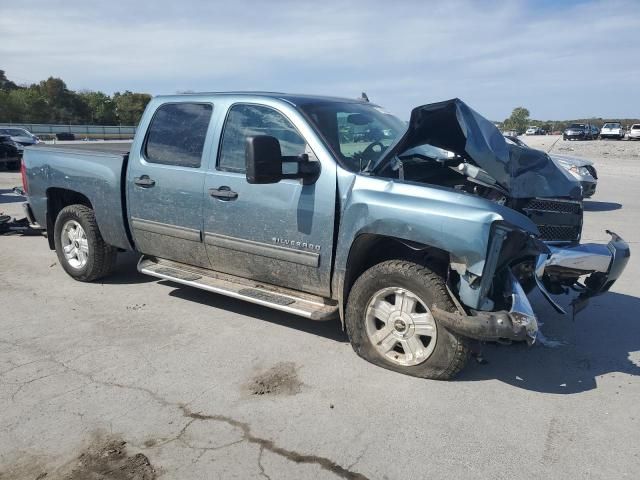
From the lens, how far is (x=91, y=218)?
5.73m

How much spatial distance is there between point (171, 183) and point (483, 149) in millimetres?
2674

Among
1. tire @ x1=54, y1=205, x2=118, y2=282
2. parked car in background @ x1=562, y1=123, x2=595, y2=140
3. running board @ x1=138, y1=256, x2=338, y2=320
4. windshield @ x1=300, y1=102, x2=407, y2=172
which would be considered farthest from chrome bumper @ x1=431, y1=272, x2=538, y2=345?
parked car in background @ x1=562, y1=123, x2=595, y2=140

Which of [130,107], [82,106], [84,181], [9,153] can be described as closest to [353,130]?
[84,181]

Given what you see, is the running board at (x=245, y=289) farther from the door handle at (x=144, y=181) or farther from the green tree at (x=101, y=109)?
the green tree at (x=101, y=109)

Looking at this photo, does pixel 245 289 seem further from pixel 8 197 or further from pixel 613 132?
pixel 613 132

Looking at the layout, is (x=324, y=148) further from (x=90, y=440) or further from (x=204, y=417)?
(x=90, y=440)

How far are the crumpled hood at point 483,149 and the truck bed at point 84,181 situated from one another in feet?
8.95

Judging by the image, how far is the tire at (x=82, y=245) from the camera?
5734 millimetres

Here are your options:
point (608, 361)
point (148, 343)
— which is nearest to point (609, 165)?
point (608, 361)

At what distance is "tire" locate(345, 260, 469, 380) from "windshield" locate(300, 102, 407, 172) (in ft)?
2.82

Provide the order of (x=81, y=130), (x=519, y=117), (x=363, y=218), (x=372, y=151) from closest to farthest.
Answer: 1. (x=363, y=218)
2. (x=372, y=151)
3. (x=81, y=130)
4. (x=519, y=117)

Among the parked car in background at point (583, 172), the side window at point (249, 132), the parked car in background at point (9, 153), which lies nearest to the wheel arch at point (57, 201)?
the side window at point (249, 132)

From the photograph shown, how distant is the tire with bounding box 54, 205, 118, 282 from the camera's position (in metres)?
5.73

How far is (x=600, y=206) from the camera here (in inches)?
478
